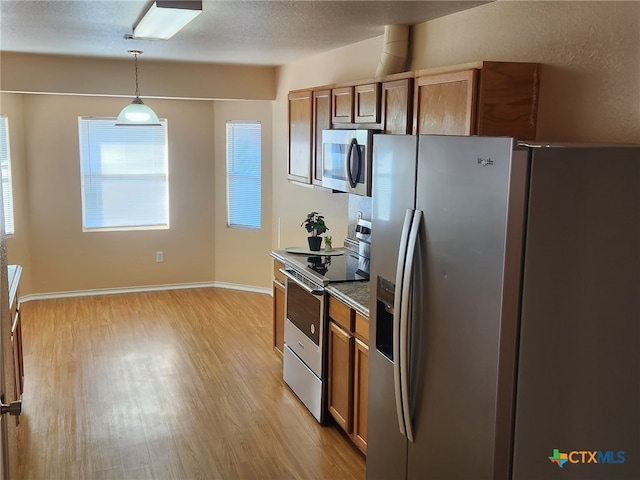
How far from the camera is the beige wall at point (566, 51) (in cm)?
239

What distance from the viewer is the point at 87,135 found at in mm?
6777

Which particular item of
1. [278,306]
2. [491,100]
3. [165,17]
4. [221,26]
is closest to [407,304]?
[491,100]

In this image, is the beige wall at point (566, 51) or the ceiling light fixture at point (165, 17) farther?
the ceiling light fixture at point (165, 17)

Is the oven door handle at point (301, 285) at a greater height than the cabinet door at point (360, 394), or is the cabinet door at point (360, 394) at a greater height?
the oven door handle at point (301, 285)

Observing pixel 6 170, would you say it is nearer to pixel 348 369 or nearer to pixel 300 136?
pixel 300 136

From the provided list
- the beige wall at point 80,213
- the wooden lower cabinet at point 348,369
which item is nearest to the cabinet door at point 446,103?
the wooden lower cabinet at point 348,369

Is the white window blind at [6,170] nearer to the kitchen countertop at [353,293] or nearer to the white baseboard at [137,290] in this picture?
the white baseboard at [137,290]

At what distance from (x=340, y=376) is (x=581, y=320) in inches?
74.9

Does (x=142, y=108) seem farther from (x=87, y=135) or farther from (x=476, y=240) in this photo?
(x=476, y=240)

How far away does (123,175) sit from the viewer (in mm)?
7012

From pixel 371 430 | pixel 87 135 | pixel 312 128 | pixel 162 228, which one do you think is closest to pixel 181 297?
pixel 162 228

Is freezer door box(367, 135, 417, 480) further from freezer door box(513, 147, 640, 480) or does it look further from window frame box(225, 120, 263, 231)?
window frame box(225, 120, 263, 231)

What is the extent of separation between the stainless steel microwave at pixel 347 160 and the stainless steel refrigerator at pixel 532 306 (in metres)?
1.32

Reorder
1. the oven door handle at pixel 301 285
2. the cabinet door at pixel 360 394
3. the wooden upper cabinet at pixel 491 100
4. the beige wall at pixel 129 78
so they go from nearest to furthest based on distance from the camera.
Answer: the wooden upper cabinet at pixel 491 100
the cabinet door at pixel 360 394
the oven door handle at pixel 301 285
the beige wall at pixel 129 78
